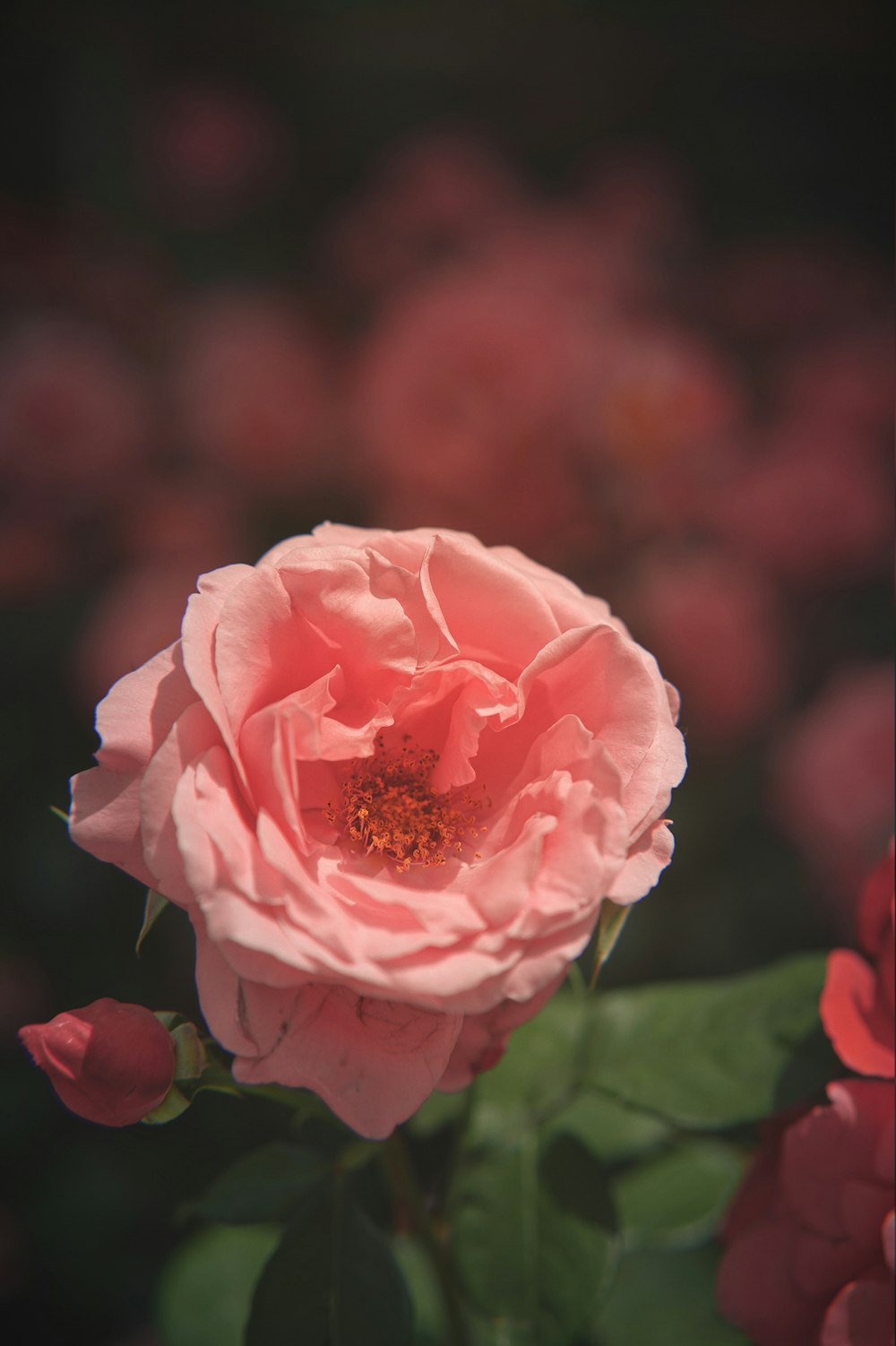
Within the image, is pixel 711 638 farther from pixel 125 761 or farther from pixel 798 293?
pixel 125 761

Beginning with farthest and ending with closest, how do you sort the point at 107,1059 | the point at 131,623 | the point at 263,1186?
the point at 131,623 → the point at 263,1186 → the point at 107,1059

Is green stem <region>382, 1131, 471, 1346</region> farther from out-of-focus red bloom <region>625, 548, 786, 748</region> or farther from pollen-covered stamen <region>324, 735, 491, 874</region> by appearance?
out-of-focus red bloom <region>625, 548, 786, 748</region>

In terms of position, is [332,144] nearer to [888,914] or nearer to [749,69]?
[749,69]

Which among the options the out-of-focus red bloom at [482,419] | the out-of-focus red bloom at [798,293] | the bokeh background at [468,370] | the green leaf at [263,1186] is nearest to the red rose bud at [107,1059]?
the green leaf at [263,1186]

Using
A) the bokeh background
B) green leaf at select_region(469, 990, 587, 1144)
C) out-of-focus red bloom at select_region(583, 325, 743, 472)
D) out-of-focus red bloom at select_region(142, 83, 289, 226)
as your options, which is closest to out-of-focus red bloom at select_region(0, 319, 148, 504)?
the bokeh background

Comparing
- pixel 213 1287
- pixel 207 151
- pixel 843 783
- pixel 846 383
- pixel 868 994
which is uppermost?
pixel 207 151

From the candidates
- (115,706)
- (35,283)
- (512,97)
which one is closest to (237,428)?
(35,283)

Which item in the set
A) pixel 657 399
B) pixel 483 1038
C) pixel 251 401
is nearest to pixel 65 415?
pixel 251 401

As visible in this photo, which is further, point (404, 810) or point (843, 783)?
point (843, 783)
